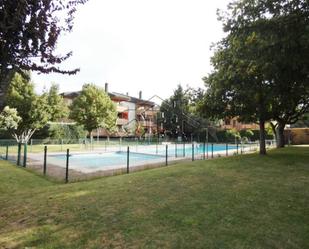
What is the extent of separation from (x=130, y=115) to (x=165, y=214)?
5531 cm

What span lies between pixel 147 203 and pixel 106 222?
1.30 meters

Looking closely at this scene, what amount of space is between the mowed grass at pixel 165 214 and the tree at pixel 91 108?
30.2 meters

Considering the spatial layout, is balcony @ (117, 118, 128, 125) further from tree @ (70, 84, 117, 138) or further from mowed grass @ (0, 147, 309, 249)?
mowed grass @ (0, 147, 309, 249)

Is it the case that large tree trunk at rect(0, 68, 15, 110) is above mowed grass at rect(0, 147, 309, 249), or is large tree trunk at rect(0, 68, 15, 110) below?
above

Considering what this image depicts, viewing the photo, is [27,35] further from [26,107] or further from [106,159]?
[26,107]

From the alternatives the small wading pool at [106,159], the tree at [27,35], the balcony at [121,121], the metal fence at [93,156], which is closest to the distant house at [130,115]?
the balcony at [121,121]

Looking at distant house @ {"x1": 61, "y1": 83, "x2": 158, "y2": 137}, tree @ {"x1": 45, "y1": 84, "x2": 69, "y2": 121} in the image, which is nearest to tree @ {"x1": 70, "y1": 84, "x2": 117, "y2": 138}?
tree @ {"x1": 45, "y1": 84, "x2": 69, "y2": 121}

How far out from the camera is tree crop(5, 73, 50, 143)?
3192 cm

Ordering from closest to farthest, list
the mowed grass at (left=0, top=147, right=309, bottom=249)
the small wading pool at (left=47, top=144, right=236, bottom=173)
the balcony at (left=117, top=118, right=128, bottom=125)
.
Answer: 1. the mowed grass at (left=0, top=147, right=309, bottom=249)
2. the small wading pool at (left=47, top=144, right=236, bottom=173)
3. the balcony at (left=117, top=118, right=128, bottom=125)

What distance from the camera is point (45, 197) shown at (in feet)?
24.3

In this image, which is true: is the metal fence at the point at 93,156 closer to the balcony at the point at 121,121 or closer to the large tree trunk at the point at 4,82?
the large tree trunk at the point at 4,82

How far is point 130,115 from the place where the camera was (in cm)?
6053

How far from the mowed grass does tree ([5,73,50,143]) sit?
1000 inches

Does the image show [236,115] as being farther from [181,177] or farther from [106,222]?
[106,222]
